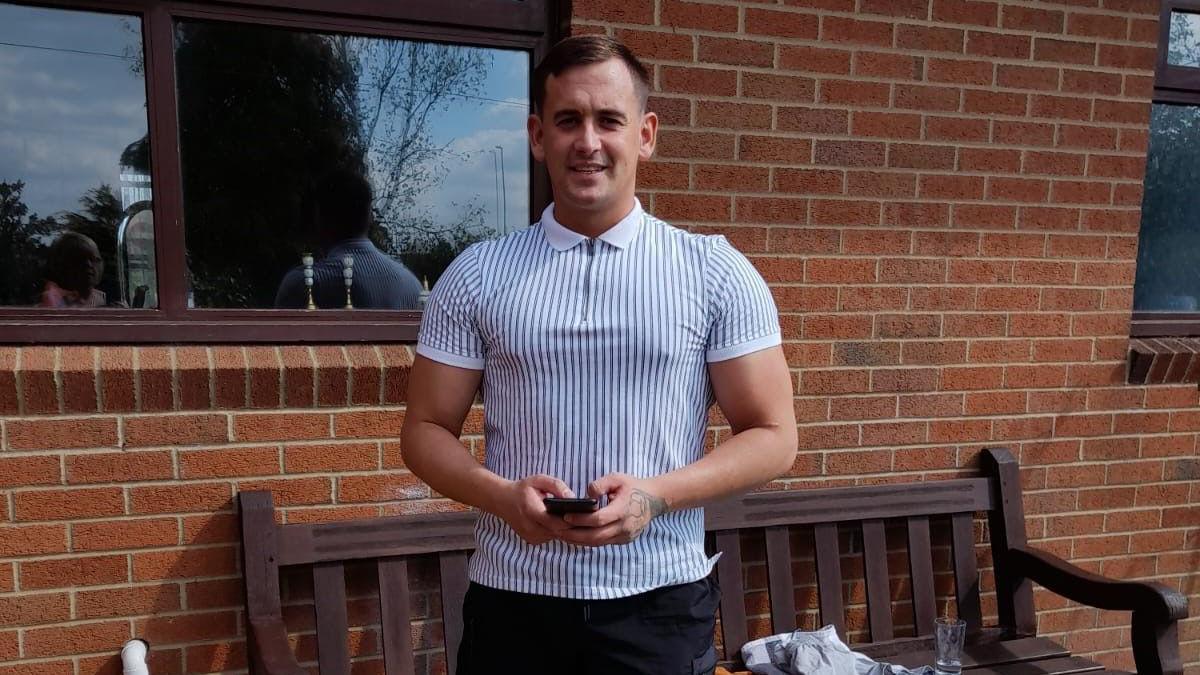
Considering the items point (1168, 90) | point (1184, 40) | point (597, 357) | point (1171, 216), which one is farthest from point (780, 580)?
point (1184, 40)

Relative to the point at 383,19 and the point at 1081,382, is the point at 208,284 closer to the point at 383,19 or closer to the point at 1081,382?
the point at 383,19

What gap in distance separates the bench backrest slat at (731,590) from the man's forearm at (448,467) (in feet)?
4.61

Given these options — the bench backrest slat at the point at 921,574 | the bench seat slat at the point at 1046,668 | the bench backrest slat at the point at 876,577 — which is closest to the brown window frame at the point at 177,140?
the bench backrest slat at the point at 876,577

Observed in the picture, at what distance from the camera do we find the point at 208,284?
239 cm

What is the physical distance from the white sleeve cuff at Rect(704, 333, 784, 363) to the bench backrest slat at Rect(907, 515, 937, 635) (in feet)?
5.53

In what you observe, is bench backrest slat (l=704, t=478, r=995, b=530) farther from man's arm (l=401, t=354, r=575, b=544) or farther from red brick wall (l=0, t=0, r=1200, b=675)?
man's arm (l=401, t=354, r=575, b=544)

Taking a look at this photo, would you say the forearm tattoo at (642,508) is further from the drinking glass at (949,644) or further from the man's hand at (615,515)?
the drinking glass at (949,644)

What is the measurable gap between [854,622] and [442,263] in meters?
1.90

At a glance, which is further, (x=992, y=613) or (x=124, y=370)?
(x=992, y=613)

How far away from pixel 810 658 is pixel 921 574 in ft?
2.10

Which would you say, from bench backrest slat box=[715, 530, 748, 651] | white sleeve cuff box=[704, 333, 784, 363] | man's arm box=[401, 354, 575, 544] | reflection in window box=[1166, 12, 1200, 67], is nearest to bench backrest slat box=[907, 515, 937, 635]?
bench backrest slat box=[715, 530, 748, 651]

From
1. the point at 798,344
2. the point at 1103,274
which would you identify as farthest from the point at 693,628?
the point at 1103,274

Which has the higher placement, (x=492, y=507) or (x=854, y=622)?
(x=492, y=507)

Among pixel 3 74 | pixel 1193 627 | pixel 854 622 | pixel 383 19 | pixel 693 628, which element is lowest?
pixel 1193 627
